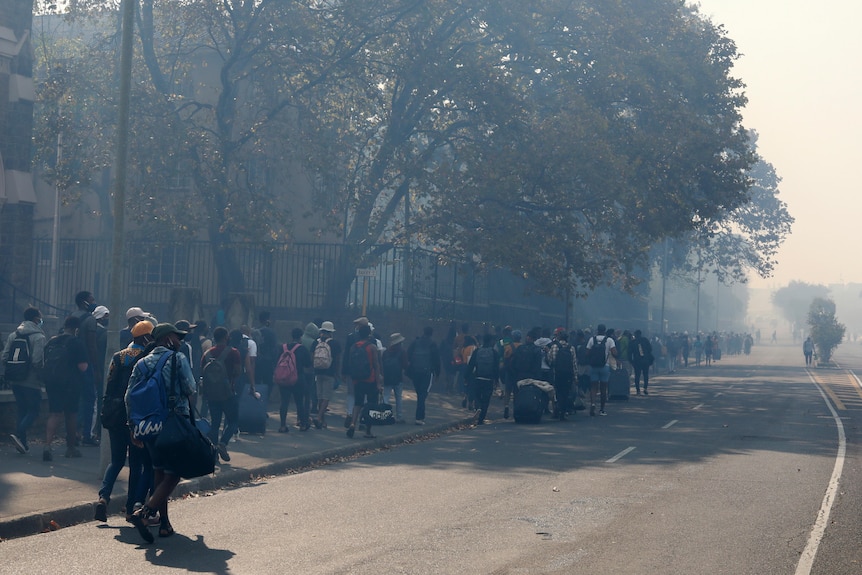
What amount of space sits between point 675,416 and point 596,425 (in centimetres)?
326

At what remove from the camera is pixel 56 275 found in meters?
30.0

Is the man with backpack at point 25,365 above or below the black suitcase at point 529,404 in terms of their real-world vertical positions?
above

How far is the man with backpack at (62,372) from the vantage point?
42.0 ft

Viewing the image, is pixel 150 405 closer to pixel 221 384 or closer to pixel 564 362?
pixel 221 384

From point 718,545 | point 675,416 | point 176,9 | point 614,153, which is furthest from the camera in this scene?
point 614,153

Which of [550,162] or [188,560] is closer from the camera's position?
[188,560]

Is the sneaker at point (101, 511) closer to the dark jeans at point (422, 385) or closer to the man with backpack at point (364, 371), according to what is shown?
the man with backpack at point (364, 371)

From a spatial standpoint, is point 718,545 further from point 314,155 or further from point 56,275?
point 56,275

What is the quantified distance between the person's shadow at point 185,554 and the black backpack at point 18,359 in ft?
15.4

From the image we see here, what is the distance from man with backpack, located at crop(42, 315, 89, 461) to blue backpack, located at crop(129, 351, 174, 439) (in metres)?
4.65

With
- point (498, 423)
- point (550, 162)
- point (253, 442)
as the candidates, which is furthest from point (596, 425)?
point (550, 162)

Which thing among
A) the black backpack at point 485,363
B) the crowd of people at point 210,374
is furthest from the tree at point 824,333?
the black backpack at point 485,363

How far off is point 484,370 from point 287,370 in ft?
16.1

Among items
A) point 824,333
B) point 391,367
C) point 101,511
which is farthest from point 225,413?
point 824,333
